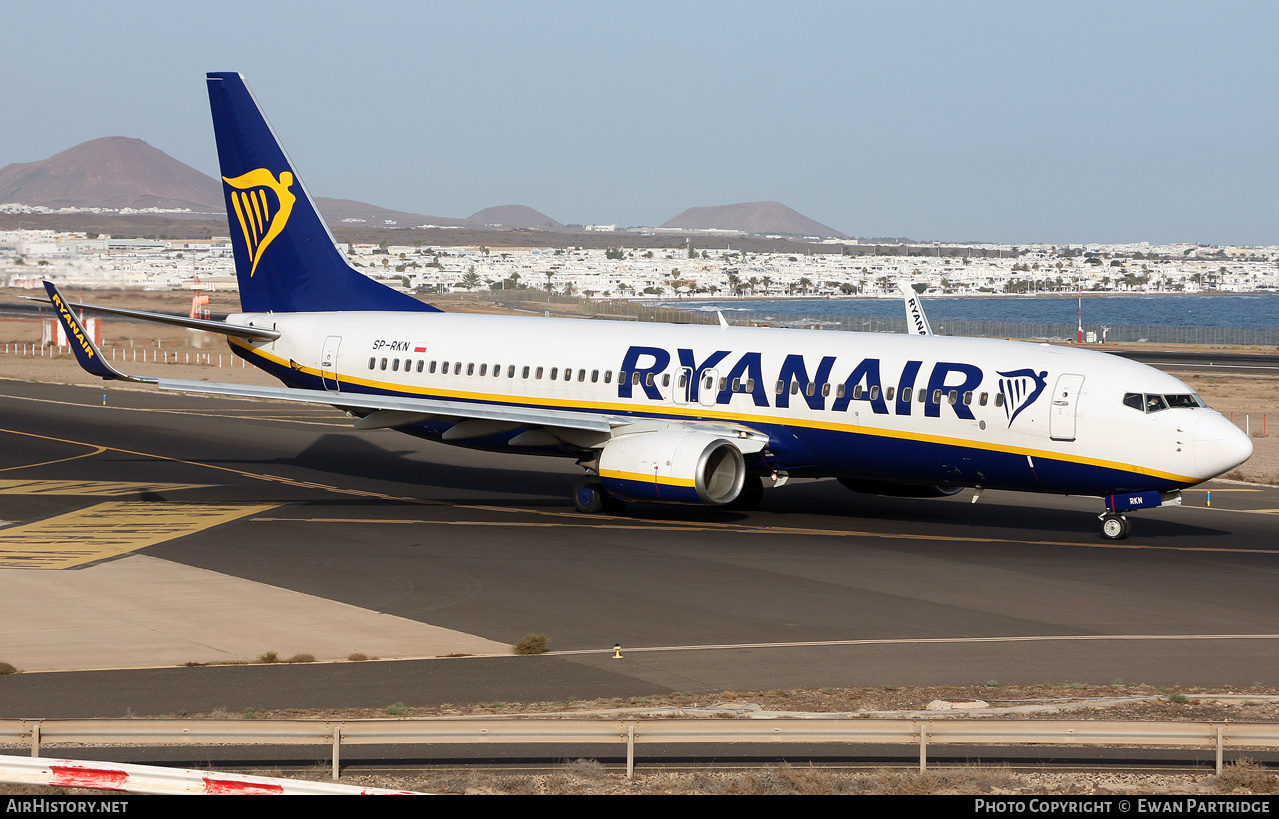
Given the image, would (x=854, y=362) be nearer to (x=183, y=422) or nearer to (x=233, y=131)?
(x=233, y=131)

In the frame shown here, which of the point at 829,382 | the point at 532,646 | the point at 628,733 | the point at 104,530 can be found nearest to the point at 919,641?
the point at 532,646

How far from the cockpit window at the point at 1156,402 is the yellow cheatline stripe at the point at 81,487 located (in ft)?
87.5

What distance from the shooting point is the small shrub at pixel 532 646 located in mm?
21812

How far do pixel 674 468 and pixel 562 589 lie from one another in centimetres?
766

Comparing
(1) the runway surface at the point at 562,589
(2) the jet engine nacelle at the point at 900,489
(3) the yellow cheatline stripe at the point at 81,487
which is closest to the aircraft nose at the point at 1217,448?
(1) the runway surface at the point at 562,589

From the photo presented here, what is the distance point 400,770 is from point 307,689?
5.25 metres

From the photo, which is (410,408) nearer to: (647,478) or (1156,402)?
(647,478)

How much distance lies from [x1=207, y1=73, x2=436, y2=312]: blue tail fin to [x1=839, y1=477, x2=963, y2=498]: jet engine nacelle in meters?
15.0

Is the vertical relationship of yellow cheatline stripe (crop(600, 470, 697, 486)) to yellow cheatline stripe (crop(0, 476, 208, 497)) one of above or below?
above

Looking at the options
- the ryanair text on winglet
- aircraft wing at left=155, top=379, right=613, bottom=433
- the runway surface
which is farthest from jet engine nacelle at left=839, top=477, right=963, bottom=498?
the ryanair text on winglet

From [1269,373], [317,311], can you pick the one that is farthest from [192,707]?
[1269,373]

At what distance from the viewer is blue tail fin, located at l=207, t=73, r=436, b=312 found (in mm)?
43844

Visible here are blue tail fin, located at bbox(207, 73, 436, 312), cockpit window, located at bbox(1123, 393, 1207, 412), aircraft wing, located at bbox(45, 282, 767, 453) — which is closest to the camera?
cockpit window, located at bbox(1123, 393, 1207, 412)

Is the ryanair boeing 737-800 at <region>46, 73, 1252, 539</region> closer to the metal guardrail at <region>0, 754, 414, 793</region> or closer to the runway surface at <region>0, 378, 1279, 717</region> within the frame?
the runway surface at <region>0, 378, 1279, 717</region>
